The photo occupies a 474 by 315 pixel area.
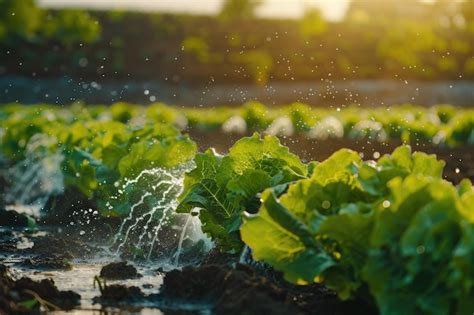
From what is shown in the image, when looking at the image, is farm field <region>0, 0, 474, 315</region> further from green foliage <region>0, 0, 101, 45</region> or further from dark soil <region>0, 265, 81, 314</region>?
green foliage <region>0, 0, 101, 45</region>

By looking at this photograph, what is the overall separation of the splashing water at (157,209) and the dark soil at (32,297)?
173cm

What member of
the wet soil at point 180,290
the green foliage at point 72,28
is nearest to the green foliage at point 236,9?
the green foliage at point 72,28

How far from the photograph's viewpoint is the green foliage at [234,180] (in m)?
4.95

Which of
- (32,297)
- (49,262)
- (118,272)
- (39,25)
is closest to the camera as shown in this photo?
(32,297)

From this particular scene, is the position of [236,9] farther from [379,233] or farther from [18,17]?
[379,233]

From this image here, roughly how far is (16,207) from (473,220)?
22.0ft

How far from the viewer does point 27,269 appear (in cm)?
590

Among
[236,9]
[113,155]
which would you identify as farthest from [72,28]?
[113,155]

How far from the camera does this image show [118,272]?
5.47 m

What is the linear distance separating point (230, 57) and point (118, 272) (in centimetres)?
4576

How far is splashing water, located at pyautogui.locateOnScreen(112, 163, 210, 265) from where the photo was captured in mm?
6609

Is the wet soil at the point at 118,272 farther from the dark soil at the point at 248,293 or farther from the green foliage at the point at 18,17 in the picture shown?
the green foliage at the point at 18,17

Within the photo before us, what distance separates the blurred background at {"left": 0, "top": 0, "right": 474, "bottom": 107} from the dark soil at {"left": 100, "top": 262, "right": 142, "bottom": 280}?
34.6 metres

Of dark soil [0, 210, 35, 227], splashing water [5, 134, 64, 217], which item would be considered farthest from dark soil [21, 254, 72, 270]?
splashing water [5, 134, 64, 217]
